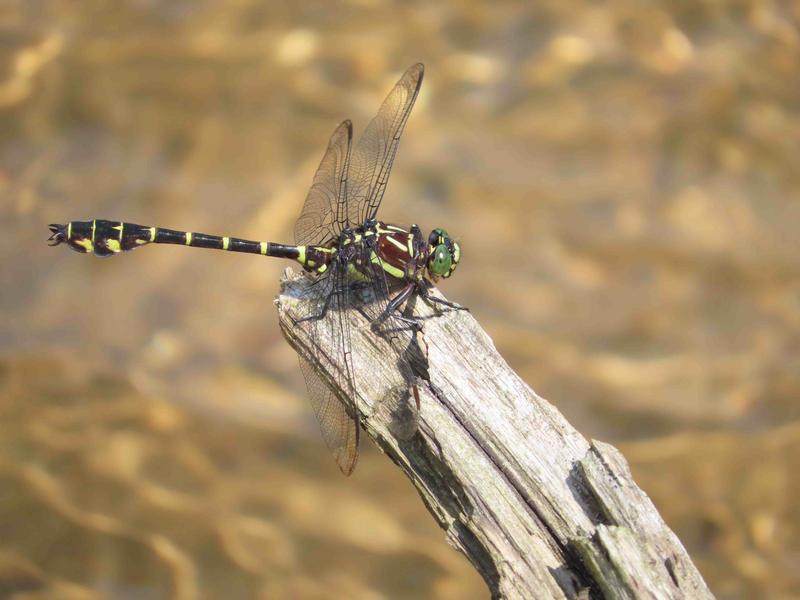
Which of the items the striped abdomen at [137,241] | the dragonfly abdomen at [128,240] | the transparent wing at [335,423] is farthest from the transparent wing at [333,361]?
the dragonfly abdomen at [128,240]

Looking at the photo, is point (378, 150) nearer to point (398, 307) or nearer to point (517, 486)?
point (398, 307)

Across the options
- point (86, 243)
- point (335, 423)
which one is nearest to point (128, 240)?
point (86, 243)

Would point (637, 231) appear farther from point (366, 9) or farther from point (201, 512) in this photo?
point (201, 512)

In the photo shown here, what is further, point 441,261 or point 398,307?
point 441,261

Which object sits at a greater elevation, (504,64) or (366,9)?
(366,9)

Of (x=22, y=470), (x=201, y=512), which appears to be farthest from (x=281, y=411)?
(x=22, y=470)
